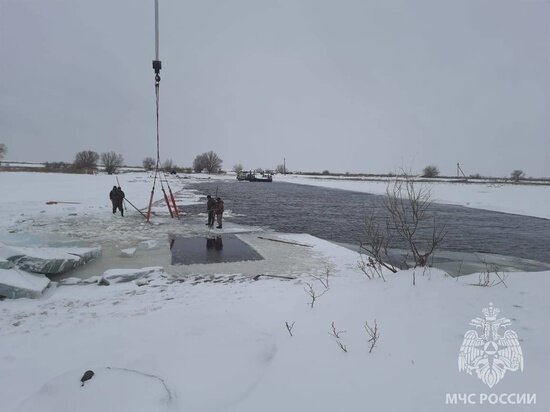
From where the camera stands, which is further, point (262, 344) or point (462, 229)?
point (462, 229)

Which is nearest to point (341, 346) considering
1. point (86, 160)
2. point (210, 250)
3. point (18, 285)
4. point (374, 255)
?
point (374, 255)

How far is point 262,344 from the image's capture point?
14.3ft

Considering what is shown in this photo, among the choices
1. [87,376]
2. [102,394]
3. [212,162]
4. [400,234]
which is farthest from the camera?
[212,162]

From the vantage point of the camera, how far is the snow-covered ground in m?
3.33

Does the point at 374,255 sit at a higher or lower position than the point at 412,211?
lower

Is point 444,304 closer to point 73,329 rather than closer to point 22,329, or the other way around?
point 73,329

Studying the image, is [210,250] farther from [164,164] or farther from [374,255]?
[164,164]

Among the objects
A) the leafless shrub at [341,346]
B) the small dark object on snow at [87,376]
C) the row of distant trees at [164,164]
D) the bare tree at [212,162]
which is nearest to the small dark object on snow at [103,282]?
the small dark object on snow at [87,376]

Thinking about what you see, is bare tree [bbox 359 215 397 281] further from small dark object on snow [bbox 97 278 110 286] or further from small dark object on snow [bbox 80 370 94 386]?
small dark object on snow [bbox 97 278 110 286]

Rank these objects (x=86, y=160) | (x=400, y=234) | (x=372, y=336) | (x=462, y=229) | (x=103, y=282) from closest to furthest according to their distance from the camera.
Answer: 1. (x=372, y=336)
2. (x=103, y=282)
3. (x=400, y=234)
4. (x=462, y=229)
5. (x=86, y=160)

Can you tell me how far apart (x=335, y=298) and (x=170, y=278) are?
3.68 meters

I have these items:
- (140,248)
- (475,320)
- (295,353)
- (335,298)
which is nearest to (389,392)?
(295,353)

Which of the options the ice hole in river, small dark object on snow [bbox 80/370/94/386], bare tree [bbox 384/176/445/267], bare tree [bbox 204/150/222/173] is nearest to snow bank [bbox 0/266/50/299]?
the ice hole in river

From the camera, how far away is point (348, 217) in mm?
20625
